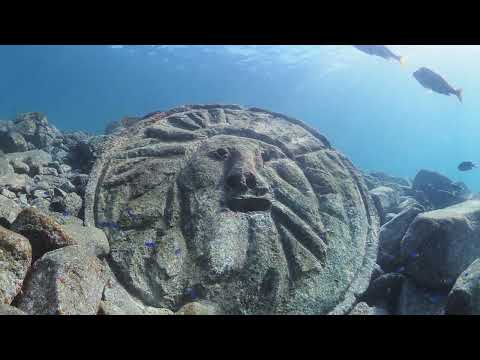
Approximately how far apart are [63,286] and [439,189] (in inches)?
573

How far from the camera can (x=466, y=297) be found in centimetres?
328

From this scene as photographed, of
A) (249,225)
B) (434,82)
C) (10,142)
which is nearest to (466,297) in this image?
(249,225)

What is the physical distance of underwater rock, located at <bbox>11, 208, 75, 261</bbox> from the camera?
336cm

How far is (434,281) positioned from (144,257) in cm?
414

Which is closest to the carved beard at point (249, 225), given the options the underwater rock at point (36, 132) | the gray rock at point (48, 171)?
the gray rock at point (48, 171)

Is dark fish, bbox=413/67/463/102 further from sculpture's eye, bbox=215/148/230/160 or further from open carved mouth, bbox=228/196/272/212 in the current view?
open carved mouth, bbox=228/196/272/212

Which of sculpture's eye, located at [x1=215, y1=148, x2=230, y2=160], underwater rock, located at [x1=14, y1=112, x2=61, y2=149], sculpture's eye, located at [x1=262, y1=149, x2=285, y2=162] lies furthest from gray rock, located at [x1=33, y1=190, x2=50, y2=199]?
underwater rock, located at [x1=14, y1=112, x2=61, y2=149]

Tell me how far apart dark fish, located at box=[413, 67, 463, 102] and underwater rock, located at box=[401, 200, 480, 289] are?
6086 mm

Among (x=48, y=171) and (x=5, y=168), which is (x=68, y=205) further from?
(x=48, y=171)

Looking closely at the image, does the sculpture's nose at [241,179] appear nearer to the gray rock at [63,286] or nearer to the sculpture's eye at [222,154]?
the sculpture's eye at [222,154]
